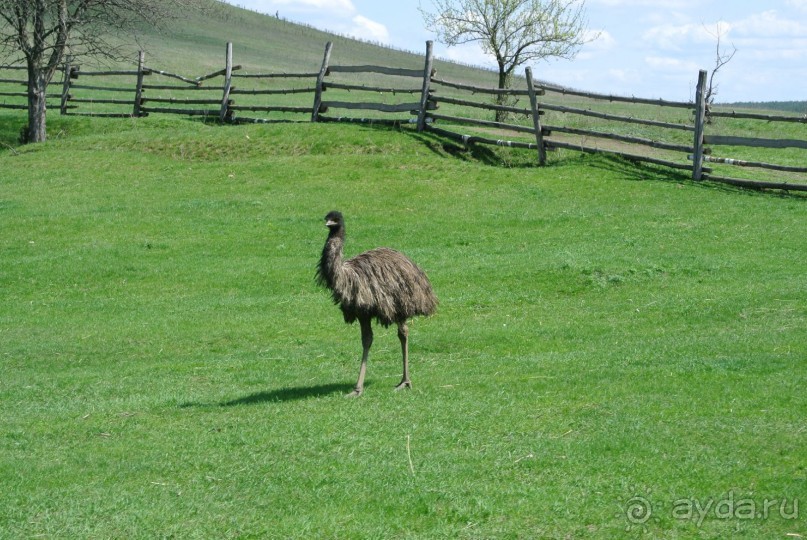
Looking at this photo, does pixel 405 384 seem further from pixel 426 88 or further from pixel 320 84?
pixel 320 84

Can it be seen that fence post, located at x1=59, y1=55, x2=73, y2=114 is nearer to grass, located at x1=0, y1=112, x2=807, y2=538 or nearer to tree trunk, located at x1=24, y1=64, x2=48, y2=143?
tree trunk, located at x1=24, y1=64, x2=48, y2=143

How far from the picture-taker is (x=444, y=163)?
25781 millimetres

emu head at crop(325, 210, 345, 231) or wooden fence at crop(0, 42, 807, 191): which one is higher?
wooden fence at crop(0, 42, 807, 191)

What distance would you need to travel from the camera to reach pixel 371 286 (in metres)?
10.5

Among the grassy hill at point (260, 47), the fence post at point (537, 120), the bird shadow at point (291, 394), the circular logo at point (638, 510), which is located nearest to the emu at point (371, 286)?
the bird shadow at point (291, 394)

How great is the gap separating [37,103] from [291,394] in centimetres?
2394

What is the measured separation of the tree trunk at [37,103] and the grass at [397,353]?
13.6 feet

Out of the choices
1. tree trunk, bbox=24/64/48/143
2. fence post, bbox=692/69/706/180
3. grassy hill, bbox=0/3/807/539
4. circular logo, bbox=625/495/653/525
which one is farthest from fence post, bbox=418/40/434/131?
circular logo, bbox=625/495/653/525

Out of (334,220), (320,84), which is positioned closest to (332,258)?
(334,220)

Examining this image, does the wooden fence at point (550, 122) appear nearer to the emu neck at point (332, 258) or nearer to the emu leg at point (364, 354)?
the emu leg at point (364, 354)

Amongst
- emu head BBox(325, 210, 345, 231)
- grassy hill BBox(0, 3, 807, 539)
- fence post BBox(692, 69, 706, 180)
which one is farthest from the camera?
fence post BBox(692, 69, 706, 180)

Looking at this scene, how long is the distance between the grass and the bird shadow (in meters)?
0.07

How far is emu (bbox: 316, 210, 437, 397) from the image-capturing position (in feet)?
33.8

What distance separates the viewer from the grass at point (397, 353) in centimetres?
704
